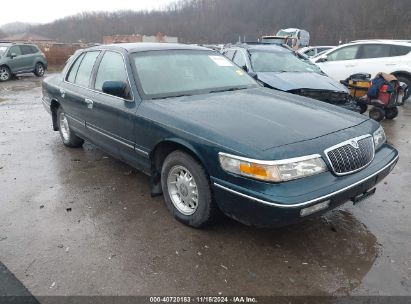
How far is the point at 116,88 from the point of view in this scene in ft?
12.1

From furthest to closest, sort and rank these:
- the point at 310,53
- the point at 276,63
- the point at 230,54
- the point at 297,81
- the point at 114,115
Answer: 1. the point at 310,53
2. the point at 230,54
3. the point at 276,63
4. the point at 297,81
5. the point at 114,115

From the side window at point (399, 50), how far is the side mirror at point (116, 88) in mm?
8856

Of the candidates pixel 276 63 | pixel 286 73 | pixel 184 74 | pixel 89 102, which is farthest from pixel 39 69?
pixel 184 74

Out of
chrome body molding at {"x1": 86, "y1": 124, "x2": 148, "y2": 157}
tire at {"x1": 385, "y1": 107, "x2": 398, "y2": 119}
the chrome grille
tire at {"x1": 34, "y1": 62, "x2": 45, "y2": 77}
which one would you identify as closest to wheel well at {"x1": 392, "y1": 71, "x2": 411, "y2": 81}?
tire at {"x1": 385, "y1": 107, "x2": 398, "y2": 119}

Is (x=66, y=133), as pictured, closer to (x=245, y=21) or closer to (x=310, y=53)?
(x=310, y=53)

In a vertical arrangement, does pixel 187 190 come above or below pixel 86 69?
below

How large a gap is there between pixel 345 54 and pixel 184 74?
7.97 metres

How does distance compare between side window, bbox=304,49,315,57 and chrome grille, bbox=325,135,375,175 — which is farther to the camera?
side window, bbox=304,49,315,57

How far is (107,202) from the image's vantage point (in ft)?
13.1

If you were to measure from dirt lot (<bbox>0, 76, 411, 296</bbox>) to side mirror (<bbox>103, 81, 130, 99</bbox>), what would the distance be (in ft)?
3.83

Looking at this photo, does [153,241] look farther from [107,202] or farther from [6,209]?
[6,209]

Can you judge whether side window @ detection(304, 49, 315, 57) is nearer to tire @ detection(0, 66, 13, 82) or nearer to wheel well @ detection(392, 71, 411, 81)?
wheel well @ detection(392, 71, 411, 81)

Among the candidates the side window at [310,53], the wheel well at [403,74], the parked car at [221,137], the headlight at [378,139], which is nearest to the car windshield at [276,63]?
the wheel well at [403,74]

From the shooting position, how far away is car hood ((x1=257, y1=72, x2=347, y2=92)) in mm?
6762
